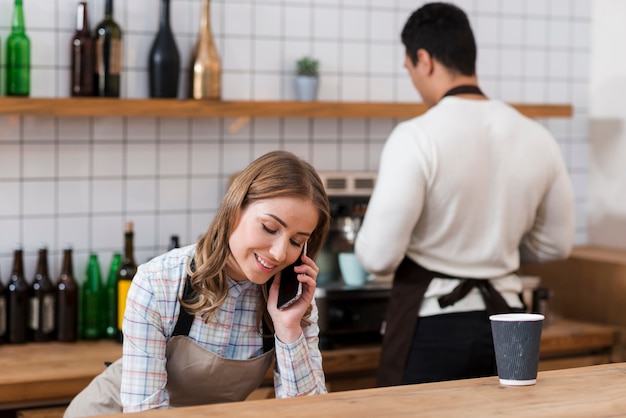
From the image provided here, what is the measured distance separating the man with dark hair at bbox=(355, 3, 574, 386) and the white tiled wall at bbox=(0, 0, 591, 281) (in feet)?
2.58

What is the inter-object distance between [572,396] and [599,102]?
2.58 m

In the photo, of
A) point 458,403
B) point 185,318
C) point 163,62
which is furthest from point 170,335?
point 163,62

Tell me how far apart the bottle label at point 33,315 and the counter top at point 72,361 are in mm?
56

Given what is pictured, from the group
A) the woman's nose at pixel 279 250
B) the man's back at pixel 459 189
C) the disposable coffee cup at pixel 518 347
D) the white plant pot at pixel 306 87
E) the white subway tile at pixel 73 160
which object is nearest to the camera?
the disposable coffee cup at pixel 518 347

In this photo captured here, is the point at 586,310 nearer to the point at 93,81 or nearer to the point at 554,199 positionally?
the point at 554,199

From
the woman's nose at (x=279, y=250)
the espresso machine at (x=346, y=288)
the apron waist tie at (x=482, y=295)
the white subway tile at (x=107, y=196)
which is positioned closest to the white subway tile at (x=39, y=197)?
the white subway tile at (x=107, y=196)

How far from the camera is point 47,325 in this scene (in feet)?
9.71

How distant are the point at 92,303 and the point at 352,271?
80 cm

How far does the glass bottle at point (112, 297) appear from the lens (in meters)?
3.04

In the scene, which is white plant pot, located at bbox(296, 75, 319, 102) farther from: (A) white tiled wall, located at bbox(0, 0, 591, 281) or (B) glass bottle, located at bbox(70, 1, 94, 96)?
(B) glass bottle, located at bbox(70, 1, 94, 96)

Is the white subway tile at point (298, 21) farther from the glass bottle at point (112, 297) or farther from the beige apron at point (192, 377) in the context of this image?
the beige apron at point (192, 377)

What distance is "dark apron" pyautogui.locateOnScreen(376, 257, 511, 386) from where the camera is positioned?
2.62 metres

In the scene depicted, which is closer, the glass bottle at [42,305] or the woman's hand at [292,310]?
the woman's hand at [292,310]

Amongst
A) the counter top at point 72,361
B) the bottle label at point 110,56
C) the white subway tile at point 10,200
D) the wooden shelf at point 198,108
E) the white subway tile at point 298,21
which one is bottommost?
the counter top at point 72,361
